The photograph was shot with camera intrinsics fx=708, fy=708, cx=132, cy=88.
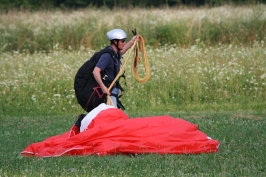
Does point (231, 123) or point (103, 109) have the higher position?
point (103, 109)

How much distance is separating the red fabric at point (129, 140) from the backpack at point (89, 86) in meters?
0.48

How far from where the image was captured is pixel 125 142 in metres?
9.61

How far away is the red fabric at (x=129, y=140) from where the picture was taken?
9547mm

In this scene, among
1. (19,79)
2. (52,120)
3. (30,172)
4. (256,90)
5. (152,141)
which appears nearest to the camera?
(30,172)

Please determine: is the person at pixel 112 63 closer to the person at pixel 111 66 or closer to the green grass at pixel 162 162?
the person at pixel 111 66

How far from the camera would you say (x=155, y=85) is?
55.8 ft

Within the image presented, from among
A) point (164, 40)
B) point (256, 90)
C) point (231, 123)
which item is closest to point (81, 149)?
point (231, 123)

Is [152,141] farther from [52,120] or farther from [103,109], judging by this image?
[52,120]

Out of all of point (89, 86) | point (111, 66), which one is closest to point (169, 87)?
point (111, 66)

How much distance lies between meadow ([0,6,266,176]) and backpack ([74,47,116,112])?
4.13ft

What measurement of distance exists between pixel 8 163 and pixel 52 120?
5.42 m

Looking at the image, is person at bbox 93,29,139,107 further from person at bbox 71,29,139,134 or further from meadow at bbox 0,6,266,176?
meadow at bbox 0,6,266,176

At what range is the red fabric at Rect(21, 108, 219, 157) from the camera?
955cm

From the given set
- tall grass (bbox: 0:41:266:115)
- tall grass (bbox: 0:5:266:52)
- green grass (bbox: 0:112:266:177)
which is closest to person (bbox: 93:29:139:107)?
green grass (bbox: 0:112:266:177)
